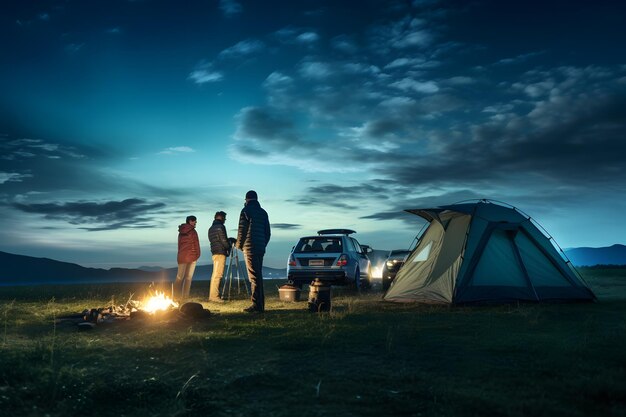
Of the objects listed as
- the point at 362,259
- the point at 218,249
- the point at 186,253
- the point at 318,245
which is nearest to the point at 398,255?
the point at 362,259

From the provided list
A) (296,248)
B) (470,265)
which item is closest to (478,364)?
(470,265)

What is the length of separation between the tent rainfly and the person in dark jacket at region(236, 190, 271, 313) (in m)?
4.14

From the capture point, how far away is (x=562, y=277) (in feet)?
43.4

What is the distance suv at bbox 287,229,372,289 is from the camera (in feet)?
53.9

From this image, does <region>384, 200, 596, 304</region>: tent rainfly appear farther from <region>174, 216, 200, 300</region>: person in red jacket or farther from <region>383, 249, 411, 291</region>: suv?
<region>174, 216, 200, 300</region>: person in red jacket

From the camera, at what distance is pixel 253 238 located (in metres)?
11.6

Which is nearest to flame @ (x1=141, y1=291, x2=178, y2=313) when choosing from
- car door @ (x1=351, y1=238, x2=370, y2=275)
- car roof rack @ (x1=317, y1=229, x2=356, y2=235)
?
car roof rack @ (x1=317, y1=229, x2=356, y2=235)

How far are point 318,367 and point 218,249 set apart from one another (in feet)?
31.5

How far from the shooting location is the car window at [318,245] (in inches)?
663

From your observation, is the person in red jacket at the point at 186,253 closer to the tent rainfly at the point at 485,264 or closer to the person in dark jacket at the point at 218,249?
the person in dark jacket at the point at 218,249

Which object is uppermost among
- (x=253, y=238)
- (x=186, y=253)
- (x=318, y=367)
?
(x=253, y=238)

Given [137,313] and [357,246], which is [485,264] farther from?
[137,313]

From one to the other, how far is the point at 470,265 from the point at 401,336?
537 centimetres

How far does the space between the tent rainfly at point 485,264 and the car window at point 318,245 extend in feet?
11.5
